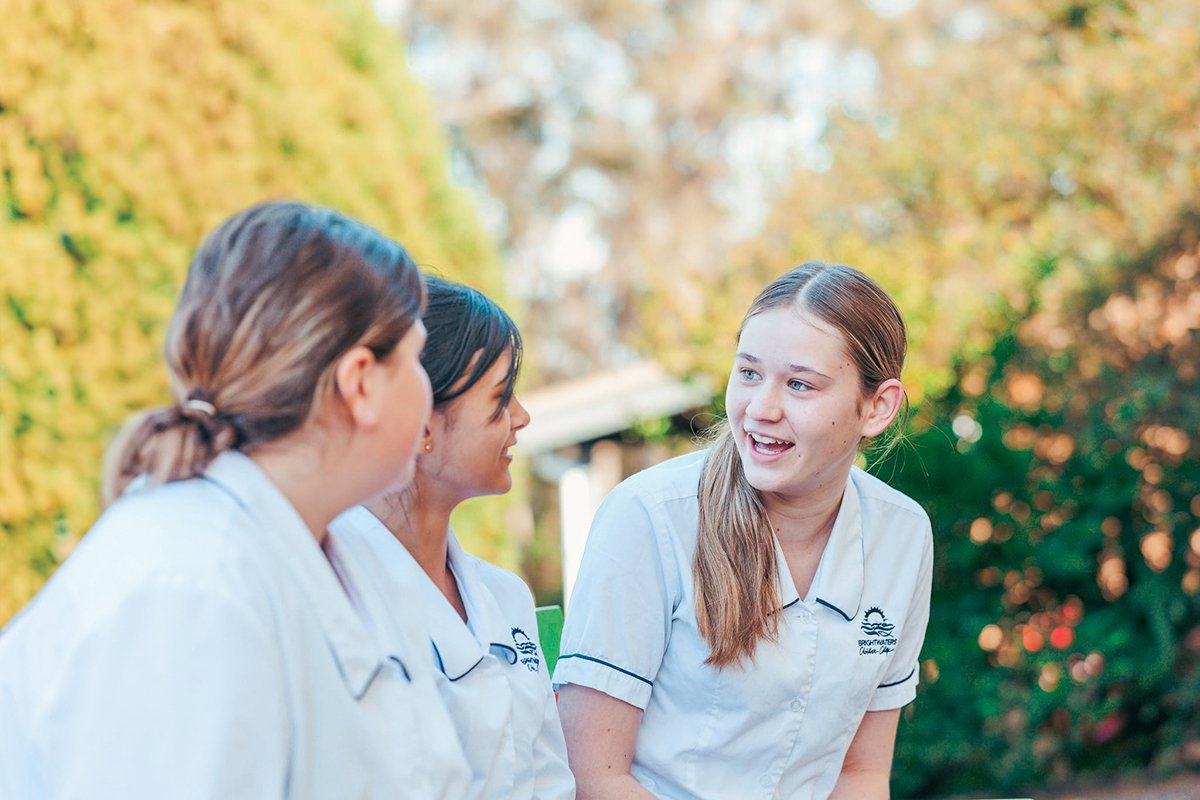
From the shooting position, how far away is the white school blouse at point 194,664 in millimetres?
1151

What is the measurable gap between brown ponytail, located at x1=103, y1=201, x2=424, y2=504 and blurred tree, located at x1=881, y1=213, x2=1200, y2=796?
14.7 feet

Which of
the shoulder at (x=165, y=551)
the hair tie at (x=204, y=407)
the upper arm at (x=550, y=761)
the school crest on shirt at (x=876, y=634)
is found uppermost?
the hair tie at (x=204, y=407)

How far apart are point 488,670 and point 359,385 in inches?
27.2

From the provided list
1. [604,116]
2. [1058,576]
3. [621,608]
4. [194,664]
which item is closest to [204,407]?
[194,664]

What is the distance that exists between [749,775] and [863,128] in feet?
23.8

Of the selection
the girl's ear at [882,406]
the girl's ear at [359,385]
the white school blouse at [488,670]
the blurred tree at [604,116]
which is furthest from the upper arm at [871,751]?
the blurred tree at [604,116]

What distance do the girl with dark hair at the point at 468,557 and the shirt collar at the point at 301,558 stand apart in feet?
1.44

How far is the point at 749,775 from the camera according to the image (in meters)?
2.34

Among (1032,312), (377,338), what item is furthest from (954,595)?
(377,338)

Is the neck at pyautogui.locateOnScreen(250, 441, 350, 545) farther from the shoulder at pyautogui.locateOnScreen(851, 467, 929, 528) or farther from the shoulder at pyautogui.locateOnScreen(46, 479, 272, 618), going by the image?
the shoulder at pyautogui.locateOnScreen(851, 467, 929, 528)

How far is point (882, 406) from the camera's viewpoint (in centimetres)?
241

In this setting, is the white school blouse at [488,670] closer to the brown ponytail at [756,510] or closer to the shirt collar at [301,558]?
the shirt collar at [301,558]

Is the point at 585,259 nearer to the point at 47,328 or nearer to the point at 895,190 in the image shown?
the point at 895,190

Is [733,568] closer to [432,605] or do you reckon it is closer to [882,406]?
[882,406]
